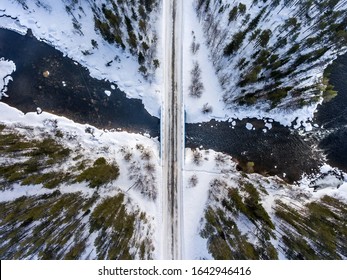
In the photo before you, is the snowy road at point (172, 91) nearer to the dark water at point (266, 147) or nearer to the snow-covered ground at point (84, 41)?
the snow-covered ground at point (84, 41)

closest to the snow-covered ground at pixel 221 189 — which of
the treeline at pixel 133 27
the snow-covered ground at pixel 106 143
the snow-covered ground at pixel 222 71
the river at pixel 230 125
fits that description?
the river at pixel 230 125

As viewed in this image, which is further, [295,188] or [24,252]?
[295,188]

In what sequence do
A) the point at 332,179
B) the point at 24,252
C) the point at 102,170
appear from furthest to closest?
the point at 332,179 < the point at 102,170 < the point at 24,252

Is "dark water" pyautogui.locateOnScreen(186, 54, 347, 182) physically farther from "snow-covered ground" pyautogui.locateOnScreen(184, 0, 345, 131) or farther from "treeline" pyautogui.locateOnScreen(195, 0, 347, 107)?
"treeline" pyautogui.locateOnScreen(195, 0, 347, 107)

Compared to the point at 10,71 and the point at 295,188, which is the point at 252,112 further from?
the point at 10,71

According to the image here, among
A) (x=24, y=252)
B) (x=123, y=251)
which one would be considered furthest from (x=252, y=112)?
(x=24, y=252)

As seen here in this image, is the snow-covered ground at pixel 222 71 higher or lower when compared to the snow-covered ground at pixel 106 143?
higher

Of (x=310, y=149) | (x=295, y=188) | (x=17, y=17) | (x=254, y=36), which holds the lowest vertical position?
(x=295, y=188)

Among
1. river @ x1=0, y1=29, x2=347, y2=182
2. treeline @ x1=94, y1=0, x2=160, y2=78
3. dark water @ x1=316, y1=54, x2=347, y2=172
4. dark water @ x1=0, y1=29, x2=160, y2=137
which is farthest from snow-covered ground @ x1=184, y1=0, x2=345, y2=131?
dark water @ x1=0, y1=29, x2=160, y2=137

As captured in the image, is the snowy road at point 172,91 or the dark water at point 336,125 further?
the dark water at point 336,125
